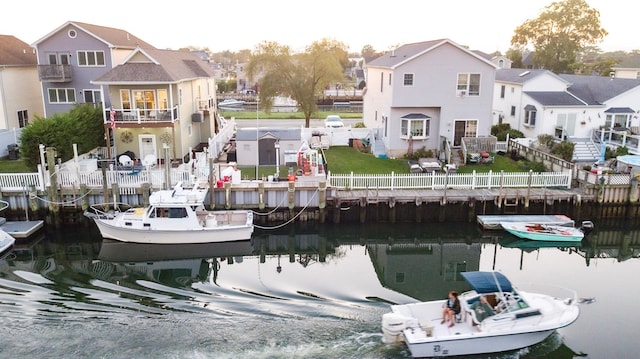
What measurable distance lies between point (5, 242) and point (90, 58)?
16792 mm

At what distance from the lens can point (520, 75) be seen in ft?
137

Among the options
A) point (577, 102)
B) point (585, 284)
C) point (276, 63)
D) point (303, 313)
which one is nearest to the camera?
point (303, 313)

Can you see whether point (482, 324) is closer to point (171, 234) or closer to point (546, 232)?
point (546, 232)

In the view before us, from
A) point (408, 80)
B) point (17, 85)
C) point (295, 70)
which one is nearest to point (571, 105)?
point (408, 80)

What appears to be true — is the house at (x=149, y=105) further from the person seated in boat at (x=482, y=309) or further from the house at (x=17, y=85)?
the person seated in boat at (x=482, y=309)

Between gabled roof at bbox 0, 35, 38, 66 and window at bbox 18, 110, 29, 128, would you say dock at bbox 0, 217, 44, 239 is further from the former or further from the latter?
gabled roof at bbox 0, 35, 38, 66

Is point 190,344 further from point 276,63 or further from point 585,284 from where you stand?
point 276,63

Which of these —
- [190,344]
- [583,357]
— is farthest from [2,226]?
[583,357]

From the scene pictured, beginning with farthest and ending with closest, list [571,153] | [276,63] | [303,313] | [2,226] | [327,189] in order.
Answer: [276,63] → [571,153] → [327,189] → [2,226] → [303,313]

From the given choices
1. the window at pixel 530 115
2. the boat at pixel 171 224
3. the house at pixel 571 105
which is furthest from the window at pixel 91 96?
the house at pixel 571 105

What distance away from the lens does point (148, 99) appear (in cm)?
3131

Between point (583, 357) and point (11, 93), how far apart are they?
39675 mm

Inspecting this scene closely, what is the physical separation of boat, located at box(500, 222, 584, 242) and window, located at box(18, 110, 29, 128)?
117 feet

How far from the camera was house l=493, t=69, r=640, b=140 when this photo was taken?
121ft
